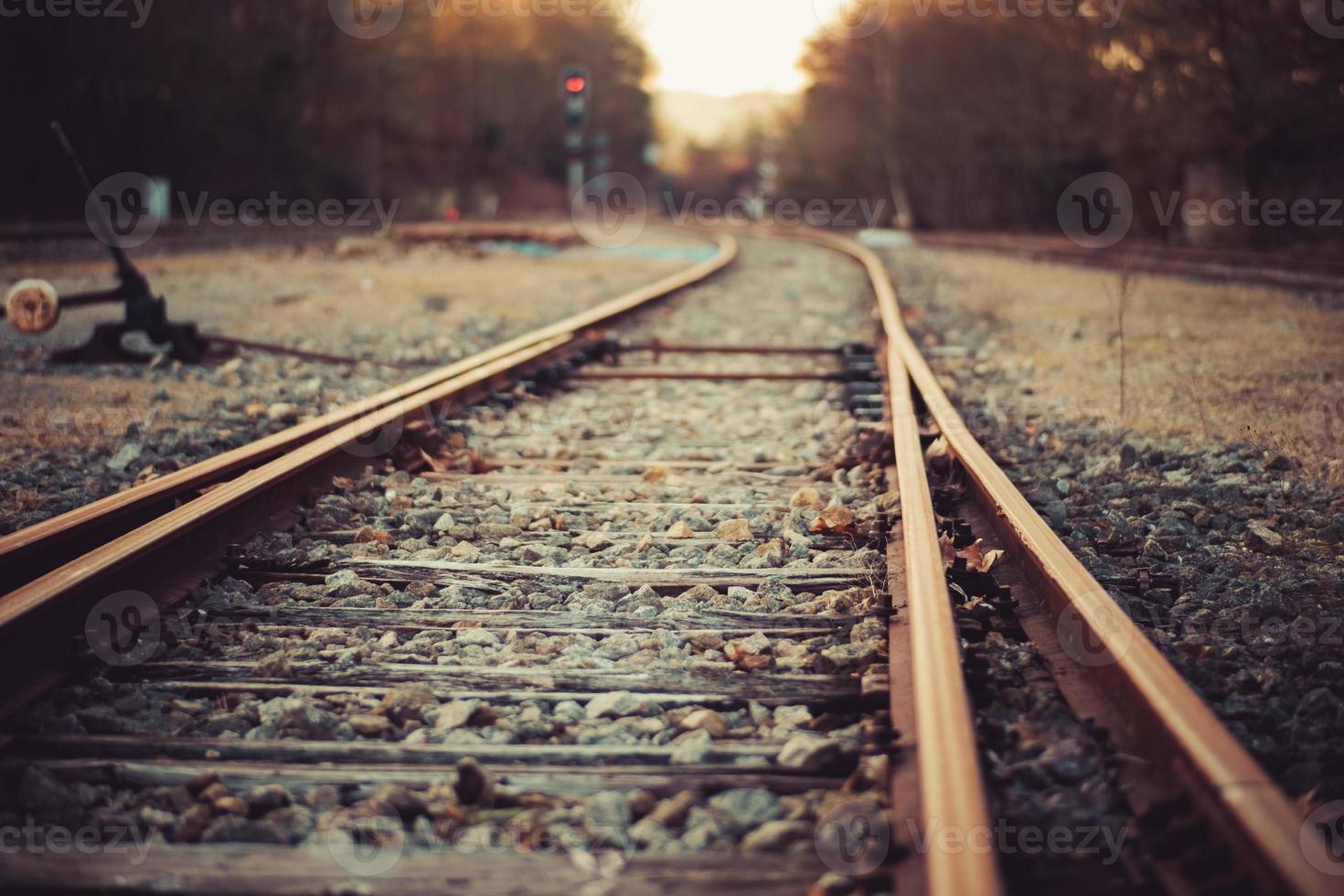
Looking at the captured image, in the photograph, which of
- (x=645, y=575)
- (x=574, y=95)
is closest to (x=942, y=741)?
(x=645, y=575)

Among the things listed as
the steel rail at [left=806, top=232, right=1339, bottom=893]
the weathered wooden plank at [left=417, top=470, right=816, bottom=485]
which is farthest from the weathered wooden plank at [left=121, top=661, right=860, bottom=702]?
the weathered wooden plank at [left=417, top=470, right=816, bottom=485]

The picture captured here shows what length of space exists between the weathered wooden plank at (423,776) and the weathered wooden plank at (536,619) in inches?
26.2

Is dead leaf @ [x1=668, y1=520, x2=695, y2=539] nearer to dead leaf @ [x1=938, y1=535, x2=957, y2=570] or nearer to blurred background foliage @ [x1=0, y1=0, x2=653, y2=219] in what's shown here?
dead leaf @ [x1=938, y1=535, x2=957, y2=570]

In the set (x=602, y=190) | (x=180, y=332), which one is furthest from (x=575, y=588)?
(x=602, y=190)

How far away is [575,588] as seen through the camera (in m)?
2.93

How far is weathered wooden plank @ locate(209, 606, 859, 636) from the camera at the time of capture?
2.66 meters

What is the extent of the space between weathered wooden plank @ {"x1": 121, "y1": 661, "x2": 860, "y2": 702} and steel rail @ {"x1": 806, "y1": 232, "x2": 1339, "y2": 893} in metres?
0.51

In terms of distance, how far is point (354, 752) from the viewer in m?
2.05

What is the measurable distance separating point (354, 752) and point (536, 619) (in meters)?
0.72

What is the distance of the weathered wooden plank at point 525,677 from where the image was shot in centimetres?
231

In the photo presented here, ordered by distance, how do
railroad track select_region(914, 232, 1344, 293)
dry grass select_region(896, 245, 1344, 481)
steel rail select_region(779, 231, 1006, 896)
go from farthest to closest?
1. railroad track select_region(914, 232, 1344, 293)
2. dry grass select_region(896, 245, 1344, 481)
3. steel rail select_region(779, 231, 1006, 896)

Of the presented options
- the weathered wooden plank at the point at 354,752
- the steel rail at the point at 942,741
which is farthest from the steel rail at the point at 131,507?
the steel rail at the point at 942,741

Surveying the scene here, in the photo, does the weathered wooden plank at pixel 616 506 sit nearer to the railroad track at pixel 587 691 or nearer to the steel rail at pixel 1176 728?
the railroad track at pixel 587 691

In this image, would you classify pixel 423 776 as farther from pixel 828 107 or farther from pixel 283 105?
pixel 828 107
